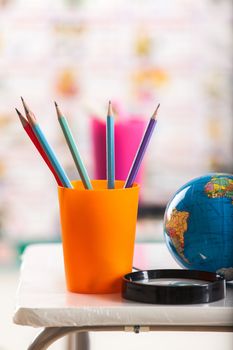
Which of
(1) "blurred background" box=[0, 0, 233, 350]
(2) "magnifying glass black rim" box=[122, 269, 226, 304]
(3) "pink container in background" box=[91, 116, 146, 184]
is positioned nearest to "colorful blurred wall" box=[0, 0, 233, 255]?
(1) "blurred background" box=[0, 0, 233, 350]

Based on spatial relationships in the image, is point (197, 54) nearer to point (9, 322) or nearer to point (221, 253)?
point (9, 322)

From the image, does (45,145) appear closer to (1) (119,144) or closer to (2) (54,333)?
(2) (54,333)

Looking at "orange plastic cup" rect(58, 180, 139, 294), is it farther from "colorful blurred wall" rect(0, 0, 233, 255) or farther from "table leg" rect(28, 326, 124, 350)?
"colorful blurred wall" rect(0, 0, 233, 255)

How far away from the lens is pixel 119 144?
1.16m

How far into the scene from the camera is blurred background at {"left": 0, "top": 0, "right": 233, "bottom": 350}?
8.07 feet

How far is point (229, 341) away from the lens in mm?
2307

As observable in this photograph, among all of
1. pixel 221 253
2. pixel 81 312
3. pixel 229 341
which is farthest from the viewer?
pixel 229 341

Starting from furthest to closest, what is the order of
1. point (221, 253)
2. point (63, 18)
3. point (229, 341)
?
point (63, 18) → point (229, 341) → point (221, 253)

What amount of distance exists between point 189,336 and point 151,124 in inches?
65.5

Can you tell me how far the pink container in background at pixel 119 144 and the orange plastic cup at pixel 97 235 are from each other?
1.06ft

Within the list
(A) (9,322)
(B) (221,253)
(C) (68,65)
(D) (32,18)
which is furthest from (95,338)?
(B) (221,253)

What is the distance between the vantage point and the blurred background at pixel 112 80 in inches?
Answer: 96.9

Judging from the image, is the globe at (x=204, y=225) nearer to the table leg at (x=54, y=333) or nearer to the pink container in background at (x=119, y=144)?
the table leg at (x=54, y=333)

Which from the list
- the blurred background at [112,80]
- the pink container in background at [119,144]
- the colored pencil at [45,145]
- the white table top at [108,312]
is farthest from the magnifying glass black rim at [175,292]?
the blurred background at [112,80]
